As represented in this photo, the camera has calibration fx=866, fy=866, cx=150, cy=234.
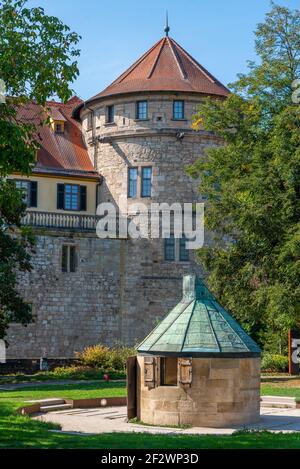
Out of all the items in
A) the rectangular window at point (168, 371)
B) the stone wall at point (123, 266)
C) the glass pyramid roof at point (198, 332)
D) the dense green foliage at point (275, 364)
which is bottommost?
the dense green foliage at point (275, 364)

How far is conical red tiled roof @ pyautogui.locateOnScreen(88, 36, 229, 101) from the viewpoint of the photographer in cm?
4628

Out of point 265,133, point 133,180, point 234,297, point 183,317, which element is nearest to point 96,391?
point 183,317

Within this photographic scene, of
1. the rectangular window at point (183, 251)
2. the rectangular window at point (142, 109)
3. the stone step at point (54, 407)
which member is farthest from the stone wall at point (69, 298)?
the stone step at point (54, 407)

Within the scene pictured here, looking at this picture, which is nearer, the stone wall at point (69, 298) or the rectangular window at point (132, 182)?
the stone wall at point (69, 298)

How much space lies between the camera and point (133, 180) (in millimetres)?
46625

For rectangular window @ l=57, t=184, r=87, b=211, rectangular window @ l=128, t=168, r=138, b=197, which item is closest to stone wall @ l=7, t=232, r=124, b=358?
rectangular window @ l=128, t=168, r=138, b=197

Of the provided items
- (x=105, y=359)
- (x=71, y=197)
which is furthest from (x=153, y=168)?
(x=105, y=359)

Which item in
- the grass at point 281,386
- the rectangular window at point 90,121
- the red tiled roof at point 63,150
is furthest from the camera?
the rectangular window at point 90,121

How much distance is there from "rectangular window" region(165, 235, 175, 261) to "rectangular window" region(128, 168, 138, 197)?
3.06 meters

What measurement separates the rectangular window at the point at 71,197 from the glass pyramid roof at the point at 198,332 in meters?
25.4

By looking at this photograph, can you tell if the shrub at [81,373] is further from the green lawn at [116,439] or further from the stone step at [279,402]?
the green lawn at [116,439]

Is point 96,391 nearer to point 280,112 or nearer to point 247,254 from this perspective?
point 247,254

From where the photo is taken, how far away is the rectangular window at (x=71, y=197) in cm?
4734

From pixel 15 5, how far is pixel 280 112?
64.8 feet
